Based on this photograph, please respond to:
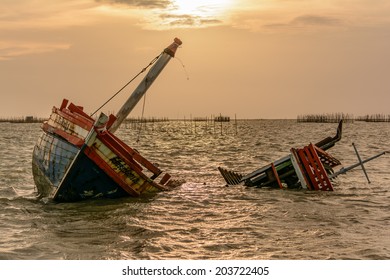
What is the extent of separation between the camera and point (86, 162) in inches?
592

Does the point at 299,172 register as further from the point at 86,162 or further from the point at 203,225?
the point at 86,162

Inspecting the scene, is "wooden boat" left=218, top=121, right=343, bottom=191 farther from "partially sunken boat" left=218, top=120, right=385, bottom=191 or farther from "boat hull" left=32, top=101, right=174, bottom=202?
"boat hull" left=32, top=101, right=174, bottom=202

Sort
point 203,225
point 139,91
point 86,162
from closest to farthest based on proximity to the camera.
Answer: point 203,225 < point 86,162 < point 139,91

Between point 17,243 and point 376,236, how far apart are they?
7.51 metres

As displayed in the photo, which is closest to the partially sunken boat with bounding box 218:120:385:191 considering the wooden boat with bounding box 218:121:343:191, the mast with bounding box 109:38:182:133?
the wooden boat with bounding box 218:121:343:191

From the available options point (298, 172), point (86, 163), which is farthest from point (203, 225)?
point (298, 172)

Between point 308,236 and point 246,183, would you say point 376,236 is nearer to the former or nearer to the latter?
point 308,236

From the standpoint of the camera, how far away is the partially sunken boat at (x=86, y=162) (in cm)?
1494

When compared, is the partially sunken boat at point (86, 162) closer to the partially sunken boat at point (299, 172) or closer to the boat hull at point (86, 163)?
the boat hull at point (86, 163)

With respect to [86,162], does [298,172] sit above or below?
below

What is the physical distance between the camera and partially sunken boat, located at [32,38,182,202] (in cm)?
1494

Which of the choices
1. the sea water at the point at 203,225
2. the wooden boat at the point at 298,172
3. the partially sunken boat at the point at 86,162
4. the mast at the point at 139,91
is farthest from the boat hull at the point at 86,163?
the wooden boat at the point at 298,172
